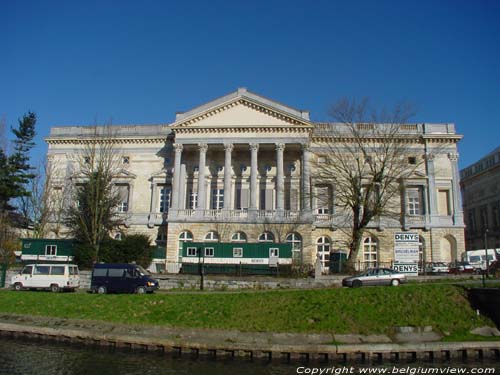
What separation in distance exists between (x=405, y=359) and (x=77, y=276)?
71.3 feet

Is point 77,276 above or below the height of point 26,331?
above

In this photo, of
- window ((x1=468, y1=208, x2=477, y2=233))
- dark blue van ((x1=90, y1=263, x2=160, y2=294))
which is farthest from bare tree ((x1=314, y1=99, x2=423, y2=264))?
window ((x1=468, y1=208, x2=477, y2=233))

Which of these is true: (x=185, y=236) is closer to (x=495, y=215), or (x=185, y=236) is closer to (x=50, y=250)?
(x=50, y=250)

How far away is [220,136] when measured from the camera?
138 ft

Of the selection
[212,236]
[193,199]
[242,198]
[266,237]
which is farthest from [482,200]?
[212,236]

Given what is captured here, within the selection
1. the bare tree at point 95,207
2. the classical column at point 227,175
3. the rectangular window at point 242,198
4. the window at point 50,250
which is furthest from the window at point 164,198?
the window at point 50,250

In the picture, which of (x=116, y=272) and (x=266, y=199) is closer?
(x=116, y=272)

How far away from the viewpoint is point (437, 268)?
35625 millimetres

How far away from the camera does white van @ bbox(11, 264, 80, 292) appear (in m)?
27.0

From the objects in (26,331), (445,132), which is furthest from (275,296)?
(445,132)

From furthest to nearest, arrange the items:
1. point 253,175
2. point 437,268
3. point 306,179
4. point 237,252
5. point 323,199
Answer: point 253,175 < point 306,179 < point 323,199 < point 437,268 < point 237,252

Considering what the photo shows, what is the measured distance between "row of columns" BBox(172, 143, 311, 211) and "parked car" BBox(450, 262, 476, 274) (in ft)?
43.8

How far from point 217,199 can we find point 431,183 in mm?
22198

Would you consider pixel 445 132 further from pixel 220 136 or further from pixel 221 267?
pixel 221 267
